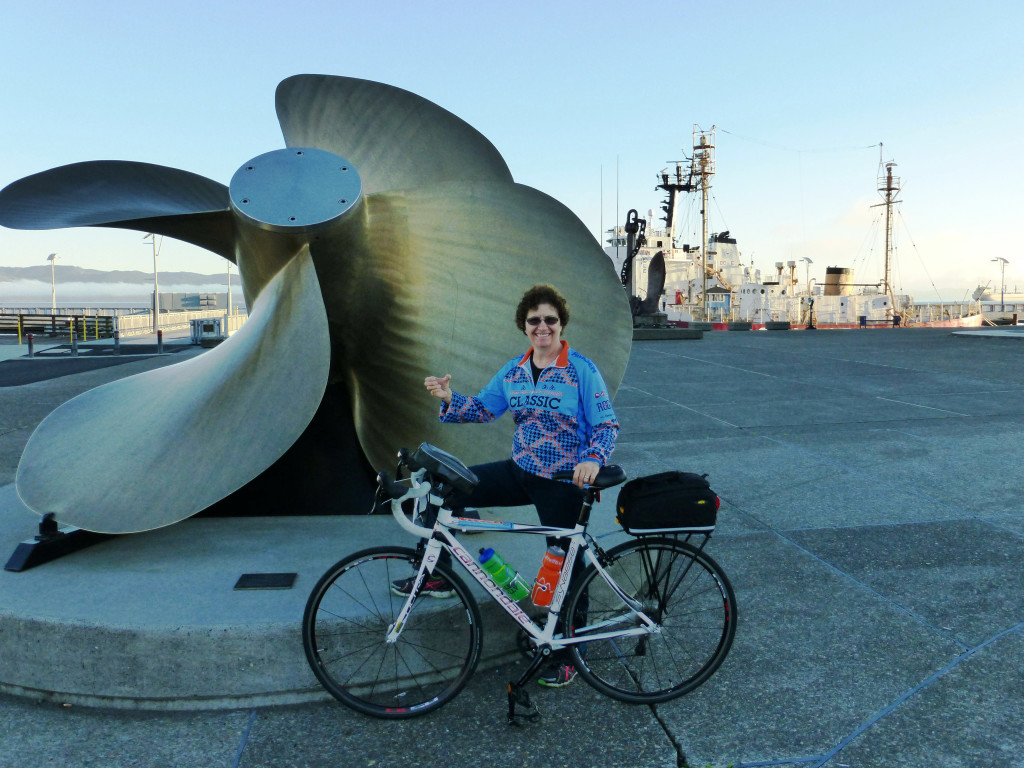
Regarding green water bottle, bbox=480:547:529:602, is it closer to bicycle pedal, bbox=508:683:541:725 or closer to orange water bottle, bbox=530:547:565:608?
orange water bottle, bbox=530:547:565:608

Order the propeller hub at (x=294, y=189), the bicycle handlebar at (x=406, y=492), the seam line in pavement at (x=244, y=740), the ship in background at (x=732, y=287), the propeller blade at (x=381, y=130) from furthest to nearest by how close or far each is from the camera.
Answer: the ship in background at (x=732, y=287)
the propeller blade at (x=381, y=130)
the propeller hub at (x=294, y=189)
the bicycle handlebar at (x=406, y=492)
the seam line in pavement at (x=244, y=740)

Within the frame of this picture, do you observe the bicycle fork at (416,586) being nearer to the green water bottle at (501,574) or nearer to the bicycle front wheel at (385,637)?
the bicycle front wheel at (385,637)

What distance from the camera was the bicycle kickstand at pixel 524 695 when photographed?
2.67m

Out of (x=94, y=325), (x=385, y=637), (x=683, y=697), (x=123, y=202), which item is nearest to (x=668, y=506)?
(x=683, y=697)

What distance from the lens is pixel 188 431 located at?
3.56 metres

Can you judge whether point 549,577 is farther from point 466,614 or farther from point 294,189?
point 294,189

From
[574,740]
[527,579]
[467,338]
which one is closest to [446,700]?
[574,740]

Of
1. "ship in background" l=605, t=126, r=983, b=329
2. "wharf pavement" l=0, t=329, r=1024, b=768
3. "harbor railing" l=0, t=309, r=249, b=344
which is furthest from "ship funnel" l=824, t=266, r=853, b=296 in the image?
"wharf pavement" l=0, t=329, r=1024, b=768

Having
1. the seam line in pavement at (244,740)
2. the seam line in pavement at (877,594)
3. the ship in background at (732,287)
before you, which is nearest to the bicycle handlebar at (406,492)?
the seam line in pavement at (244,740)

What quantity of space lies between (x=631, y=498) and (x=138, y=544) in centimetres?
249

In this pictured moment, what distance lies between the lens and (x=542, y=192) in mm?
4379

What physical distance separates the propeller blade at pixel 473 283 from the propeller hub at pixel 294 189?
25cm

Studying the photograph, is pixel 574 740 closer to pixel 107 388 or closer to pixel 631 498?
pixel 631 498

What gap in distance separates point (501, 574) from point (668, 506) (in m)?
0.63
